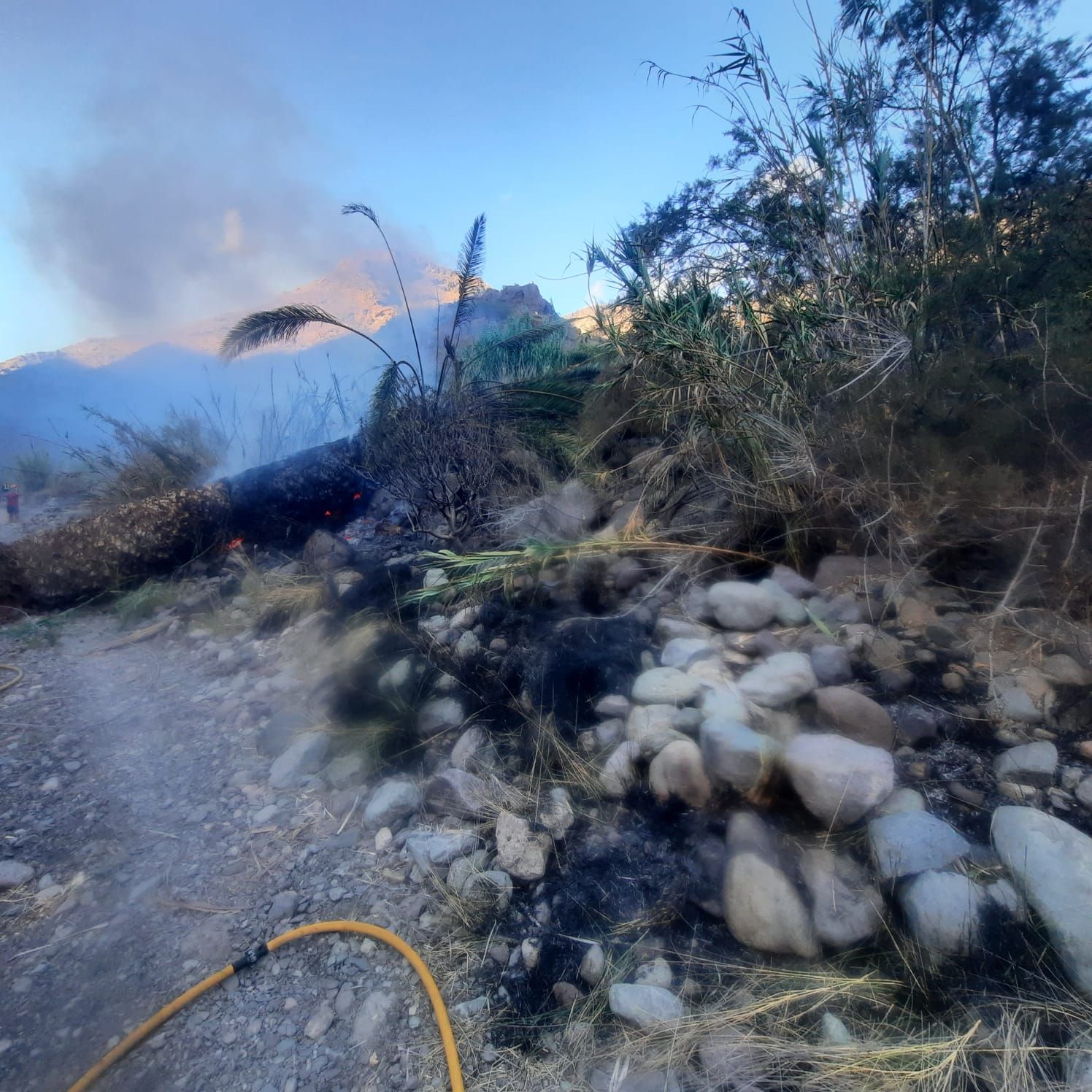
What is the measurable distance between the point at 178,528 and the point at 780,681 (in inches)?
227

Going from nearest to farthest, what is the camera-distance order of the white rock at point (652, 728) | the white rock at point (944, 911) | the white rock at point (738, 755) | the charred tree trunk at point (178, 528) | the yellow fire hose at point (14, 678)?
1. the white rock at point (944, 911)
2. the white rock at point (738, 755)
3. the white rock at point (652, 728)
4. the yellow fire hose at point (14, 678)
5. the charred tree trunk at point (178, 528)

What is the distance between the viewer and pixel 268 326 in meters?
5.68

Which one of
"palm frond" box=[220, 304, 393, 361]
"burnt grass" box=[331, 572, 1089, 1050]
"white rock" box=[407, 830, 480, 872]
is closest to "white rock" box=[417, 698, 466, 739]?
"burnt grass" box=[331, 572, 1089, 1050]

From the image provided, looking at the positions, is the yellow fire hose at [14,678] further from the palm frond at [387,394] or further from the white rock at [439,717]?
the palm frond at [387,394]

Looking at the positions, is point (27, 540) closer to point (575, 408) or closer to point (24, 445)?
point (575, 408)

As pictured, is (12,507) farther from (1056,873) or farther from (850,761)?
(1056,873)

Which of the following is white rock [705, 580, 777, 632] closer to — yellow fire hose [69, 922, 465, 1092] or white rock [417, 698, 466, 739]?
white rock [417, 698, 466, 739]

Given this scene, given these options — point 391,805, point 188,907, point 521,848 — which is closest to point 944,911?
point 521,848

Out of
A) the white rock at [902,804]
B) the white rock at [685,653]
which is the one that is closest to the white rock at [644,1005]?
the white rock at [902,804]

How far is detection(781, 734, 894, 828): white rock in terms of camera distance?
198 cm

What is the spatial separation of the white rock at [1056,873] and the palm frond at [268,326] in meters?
5.70

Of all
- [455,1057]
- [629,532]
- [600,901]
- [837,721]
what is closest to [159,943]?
[455,1057]

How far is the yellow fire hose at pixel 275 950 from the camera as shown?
5.49 ft

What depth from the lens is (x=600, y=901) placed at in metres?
2.05
